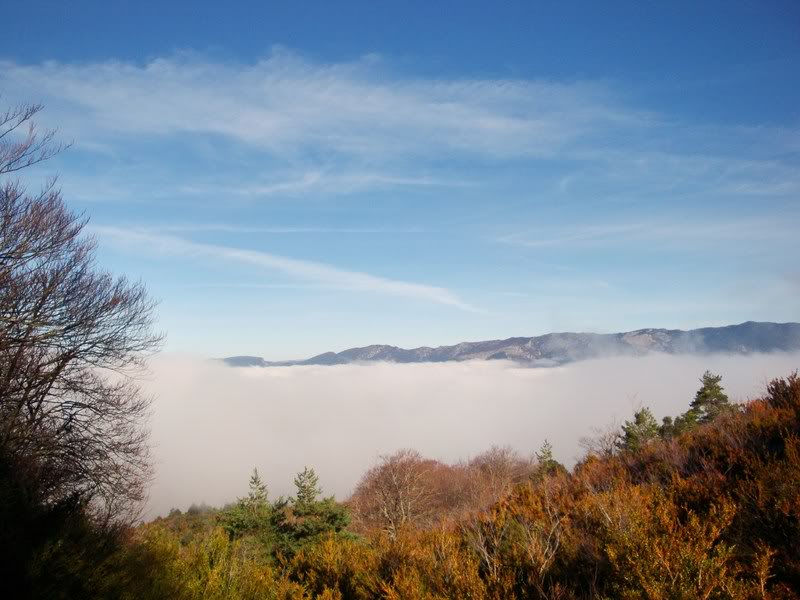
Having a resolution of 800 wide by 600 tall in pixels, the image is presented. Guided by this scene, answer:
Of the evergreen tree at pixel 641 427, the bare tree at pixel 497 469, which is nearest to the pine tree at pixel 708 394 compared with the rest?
the evergreen tree at pixel 641 427

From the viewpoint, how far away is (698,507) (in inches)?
281

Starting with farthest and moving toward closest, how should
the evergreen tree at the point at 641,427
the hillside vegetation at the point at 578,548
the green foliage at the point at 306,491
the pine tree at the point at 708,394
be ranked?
the pine tree at the point at 708,394, the evergreen tree at the point at 641,427, the green foliage at the point at 306,491, the hillside vegetation at the point at 578,548

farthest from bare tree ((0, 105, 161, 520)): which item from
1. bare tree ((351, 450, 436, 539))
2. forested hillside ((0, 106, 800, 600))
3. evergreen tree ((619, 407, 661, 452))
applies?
evergreen tree ((619, 407, 661, 452))

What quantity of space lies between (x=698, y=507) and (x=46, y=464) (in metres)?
13.3

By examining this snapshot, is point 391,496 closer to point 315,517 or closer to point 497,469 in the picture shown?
point 315,517

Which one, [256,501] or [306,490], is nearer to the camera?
[306,490]

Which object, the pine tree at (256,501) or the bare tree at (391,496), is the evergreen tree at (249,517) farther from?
the bare tree at (391,496)

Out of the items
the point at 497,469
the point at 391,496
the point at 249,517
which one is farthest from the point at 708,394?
the point at 249,517

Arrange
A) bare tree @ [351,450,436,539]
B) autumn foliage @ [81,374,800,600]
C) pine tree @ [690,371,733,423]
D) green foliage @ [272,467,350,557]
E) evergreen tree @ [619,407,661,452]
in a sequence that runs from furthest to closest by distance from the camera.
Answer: pine tree @ [690,371,733,423] < bare tree @ [351,450,436,539] < evergreen tree @ [619,407,661,452] < green foliage @ [272,467,350,557] < autumn foliage @ [81,374,800,600]

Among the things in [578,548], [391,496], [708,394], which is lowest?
[391,496]

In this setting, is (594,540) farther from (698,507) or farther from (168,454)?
(168,454)

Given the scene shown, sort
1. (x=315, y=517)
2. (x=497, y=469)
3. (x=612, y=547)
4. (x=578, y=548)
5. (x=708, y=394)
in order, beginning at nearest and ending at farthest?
(x=612, y=547) → (x=578, y=548) → (x=315, y=517) → (x=708, y=394) → (x=497, y=469)

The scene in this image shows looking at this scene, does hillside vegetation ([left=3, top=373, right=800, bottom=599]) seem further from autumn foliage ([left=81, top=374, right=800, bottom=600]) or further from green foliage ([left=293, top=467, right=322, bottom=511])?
green foliage ([left=293, top=467, right=322, bottom=511])

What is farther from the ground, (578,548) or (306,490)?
(578,548)
